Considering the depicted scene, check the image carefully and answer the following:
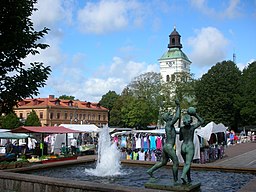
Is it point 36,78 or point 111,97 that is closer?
point 36,78

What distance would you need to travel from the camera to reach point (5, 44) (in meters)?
14.8

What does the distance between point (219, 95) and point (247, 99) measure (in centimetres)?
477

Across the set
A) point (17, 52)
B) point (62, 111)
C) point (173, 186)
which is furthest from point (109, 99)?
point (173, 186)

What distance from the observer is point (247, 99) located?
2248 inches

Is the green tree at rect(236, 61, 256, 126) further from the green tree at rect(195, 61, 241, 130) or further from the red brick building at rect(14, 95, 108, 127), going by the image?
the red brick building at rect(14, 95, 108, 127)

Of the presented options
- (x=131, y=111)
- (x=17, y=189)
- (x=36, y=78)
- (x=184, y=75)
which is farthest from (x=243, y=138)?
(x=17, y=189)

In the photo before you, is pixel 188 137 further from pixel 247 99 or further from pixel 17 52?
pixel 247 99

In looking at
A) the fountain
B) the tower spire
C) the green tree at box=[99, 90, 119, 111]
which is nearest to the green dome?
the tower spire

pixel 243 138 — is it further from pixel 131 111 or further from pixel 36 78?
pixel 36 78

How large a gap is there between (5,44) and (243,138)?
4002cm

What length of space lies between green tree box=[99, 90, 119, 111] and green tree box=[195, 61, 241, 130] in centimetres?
4087

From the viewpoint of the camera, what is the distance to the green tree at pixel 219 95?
59344mm

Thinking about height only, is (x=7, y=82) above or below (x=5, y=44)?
below

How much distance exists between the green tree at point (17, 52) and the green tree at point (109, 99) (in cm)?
8228
